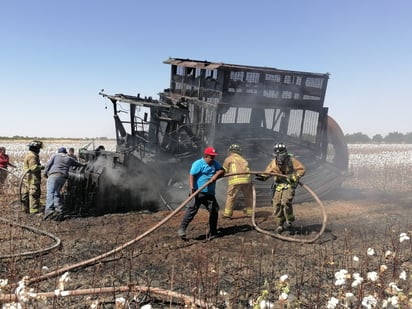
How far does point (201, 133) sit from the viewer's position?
34.5 ft

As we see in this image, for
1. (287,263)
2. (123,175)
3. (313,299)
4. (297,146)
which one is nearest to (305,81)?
(297,146)

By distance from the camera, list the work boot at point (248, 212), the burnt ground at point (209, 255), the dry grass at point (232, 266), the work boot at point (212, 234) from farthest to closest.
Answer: the work boot at point (248, 212)
the work boot at point (212, 234)
the burnt ground at point (209, 255)
the dry grass at point (232, 266)

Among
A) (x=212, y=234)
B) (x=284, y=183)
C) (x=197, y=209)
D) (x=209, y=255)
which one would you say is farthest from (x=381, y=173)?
(x=209, y=255)

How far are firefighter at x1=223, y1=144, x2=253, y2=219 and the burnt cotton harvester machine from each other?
0.89 meters

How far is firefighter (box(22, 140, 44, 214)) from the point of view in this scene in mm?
9367

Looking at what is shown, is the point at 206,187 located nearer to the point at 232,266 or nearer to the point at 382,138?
the point at 232,266

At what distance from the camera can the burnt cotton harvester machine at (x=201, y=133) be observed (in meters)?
9.45

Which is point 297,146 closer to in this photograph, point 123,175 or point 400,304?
point 123,175

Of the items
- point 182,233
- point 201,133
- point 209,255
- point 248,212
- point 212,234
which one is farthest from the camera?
point 201,133

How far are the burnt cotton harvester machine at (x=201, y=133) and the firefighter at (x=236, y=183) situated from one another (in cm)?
89

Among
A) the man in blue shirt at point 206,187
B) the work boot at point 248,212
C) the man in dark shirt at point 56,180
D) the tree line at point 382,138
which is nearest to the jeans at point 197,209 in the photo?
the man in blue shirt at point 206,187

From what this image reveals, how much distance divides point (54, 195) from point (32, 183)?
860 mm

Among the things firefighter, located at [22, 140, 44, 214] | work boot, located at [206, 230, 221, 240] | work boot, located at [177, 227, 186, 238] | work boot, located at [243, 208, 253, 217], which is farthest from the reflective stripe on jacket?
firefighter, located at [22, 140, 44, 214]

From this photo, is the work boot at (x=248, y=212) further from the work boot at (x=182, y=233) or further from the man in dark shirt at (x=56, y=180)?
the man in dark shirt at (x=56, y=180)
